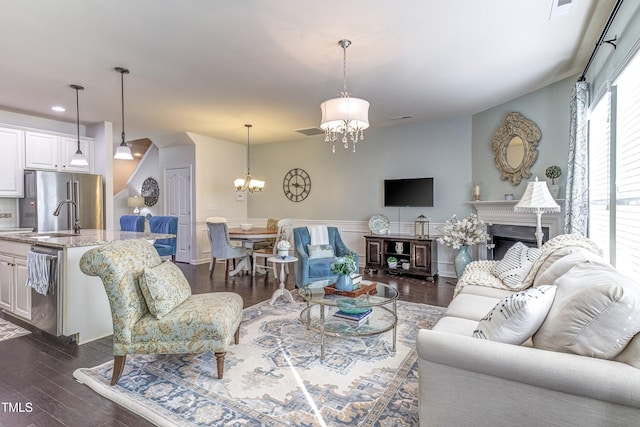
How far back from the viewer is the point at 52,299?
290 centimetres

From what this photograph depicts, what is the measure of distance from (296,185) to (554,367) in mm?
6271

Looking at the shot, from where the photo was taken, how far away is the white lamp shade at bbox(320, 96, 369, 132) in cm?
290

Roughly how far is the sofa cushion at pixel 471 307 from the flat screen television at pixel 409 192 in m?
3.13

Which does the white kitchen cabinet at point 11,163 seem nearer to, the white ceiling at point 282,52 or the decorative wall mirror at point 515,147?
the white ceiling at point 282,52

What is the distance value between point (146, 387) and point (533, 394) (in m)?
2.22

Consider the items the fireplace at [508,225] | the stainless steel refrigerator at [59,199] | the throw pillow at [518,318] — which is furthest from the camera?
the stainless steel refrigerator at [59,199]

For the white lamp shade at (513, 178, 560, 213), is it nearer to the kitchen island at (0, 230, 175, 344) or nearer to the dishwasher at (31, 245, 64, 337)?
the kitchen island at (0, 230, 175, 344)

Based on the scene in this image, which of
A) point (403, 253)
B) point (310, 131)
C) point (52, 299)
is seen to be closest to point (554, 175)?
point (403, 253)

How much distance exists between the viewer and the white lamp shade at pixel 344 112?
2.90 m

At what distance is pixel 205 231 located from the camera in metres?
6.94

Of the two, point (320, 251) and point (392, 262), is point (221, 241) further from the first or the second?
→ point (392, 262)

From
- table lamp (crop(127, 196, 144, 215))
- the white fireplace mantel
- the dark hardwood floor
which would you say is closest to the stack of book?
the dark hardwood floor

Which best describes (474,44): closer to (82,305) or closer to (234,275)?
(82,305)

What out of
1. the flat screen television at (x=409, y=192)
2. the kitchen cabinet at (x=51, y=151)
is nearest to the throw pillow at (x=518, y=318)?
the flat screen television at (x=409, y=192)
